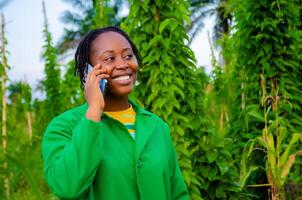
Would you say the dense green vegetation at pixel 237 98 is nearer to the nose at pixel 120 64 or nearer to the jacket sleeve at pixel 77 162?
the nose at pixel 120 64

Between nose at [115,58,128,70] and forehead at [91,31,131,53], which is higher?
forehead at [91,31,131,53]

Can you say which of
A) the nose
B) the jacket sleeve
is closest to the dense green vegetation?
the nose

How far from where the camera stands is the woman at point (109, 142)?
5.41 feet

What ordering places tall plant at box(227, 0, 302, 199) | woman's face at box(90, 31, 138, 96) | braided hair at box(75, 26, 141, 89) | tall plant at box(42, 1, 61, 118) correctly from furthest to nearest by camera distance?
tall plant at box(42, 1, 61, 118), tall plant at box(227, 0, 302, 199), braided hair at box(75, 26, 141, 89), woman's face at box(90, 31, 138, 96)

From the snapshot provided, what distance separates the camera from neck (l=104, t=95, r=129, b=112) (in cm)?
196

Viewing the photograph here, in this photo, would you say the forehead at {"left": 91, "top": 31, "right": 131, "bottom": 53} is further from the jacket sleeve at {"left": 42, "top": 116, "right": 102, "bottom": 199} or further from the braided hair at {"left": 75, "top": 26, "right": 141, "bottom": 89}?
the jacket sleeve at {"left": 42, "top": 116, "right": 102, "bottom": 199}

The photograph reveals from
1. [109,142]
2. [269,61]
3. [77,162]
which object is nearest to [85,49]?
[109,142]

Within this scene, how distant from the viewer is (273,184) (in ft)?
11.8

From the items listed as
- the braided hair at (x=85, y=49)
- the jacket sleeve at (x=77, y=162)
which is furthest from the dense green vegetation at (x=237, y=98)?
the jacket sleeve at (x=77, y=162)

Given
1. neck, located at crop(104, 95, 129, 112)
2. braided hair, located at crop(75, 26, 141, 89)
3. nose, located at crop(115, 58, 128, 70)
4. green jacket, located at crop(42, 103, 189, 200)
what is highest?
braided hair, located at crop(75, 26, 141, 89)

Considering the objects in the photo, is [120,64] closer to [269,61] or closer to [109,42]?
[109,42]

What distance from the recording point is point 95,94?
5.73 ft

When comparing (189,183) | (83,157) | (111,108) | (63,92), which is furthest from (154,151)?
(63,92)

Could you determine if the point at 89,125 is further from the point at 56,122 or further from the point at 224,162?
the point at 224,162
